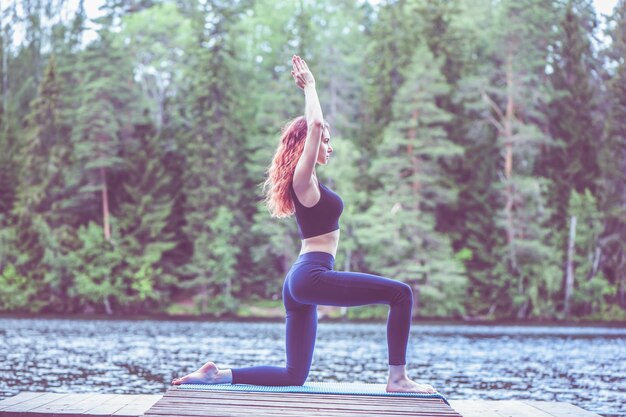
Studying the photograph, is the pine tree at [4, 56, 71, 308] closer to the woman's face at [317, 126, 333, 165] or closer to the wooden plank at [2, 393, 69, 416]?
the wooden plank at [2, 393, 69, 416]

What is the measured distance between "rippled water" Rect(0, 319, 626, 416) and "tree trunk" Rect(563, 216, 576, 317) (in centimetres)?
633

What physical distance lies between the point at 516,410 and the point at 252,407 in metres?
2.60

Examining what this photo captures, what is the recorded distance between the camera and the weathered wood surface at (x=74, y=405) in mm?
5695

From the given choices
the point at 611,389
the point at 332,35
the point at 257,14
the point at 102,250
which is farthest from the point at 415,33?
the point at 611,389

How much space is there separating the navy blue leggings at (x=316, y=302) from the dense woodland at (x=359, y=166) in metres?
32.0

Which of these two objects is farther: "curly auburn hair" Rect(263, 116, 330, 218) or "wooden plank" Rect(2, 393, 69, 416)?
"wooden plank" Rect(2, 393, 69, 416)

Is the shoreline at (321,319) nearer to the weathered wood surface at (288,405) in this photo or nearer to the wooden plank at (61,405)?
the wooden plank at (61,405)

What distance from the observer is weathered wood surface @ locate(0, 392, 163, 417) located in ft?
18.7

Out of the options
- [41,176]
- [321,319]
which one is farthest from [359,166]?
[41,176]

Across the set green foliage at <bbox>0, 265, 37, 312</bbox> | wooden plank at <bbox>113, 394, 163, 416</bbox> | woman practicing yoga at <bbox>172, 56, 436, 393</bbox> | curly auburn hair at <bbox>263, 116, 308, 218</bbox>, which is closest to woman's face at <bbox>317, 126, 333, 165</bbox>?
woman practicing yoga at <bbox>172, 56, 436, 393</bbox>

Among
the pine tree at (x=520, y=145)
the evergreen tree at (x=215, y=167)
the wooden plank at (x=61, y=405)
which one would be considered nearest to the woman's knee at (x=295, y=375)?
the wooden plank at (x=61, y=405)

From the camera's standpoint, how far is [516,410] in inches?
255

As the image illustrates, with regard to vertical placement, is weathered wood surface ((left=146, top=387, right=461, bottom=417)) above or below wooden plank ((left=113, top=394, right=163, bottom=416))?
above

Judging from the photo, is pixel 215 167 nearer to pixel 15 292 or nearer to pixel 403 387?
pixel 15 292
